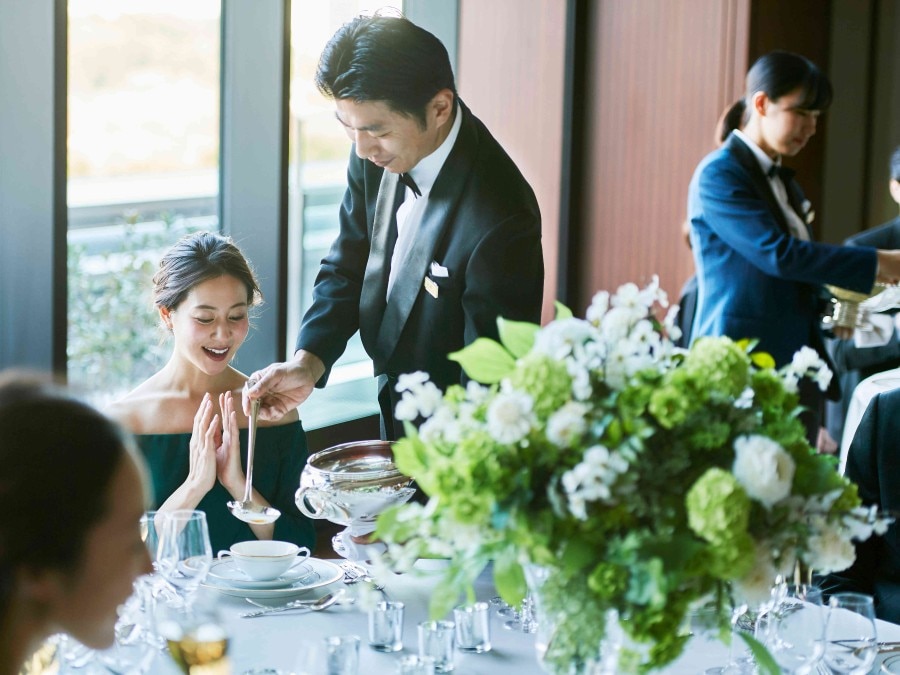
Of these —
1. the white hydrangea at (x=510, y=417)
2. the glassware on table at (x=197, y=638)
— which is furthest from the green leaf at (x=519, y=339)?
the glassware on table at (x=197, y=638)

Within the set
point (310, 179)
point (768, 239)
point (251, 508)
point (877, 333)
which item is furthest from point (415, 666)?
point (310, 179)

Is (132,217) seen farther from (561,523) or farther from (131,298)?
(561,523)

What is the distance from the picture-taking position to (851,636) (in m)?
1.46

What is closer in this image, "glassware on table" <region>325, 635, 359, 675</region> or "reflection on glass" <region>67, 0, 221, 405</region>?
"glassware on table" <region>325, 635, 359, 675</region>

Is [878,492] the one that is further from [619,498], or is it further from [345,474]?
[619,498]

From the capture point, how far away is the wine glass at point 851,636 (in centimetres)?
143

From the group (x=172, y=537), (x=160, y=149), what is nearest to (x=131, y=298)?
(x=160, y=149)

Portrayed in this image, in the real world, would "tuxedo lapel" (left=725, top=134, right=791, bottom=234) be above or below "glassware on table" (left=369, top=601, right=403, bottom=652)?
above

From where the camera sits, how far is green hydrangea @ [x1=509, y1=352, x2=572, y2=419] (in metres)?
1.21

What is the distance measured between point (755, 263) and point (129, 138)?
239cm

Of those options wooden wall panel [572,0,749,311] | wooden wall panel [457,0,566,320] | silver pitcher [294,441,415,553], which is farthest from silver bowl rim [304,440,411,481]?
wooden wall panel [572,0,749,311]

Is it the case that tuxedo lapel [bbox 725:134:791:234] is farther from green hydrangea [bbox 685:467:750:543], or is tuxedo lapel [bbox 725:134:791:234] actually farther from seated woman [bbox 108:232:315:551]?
green hydrangea [bbox 685:467:750:543]

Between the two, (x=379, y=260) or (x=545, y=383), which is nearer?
(x=545, y=383)

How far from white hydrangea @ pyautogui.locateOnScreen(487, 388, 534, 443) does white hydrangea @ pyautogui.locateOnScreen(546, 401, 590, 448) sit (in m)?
0.02
